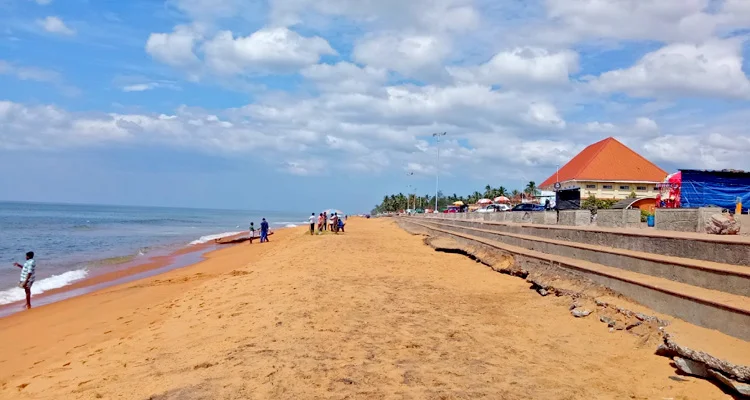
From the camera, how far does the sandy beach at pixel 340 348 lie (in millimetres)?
4309

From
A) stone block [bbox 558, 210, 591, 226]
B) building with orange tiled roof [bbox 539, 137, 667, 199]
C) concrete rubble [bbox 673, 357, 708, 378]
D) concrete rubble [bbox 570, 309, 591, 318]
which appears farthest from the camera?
building with orange tiled roof [bbox 539, 137, 667, 199]

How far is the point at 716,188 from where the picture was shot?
15.1m

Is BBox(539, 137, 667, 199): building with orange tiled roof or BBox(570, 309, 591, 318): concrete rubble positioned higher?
BBox(539, 137, 667, 199): building with orange tiled roof

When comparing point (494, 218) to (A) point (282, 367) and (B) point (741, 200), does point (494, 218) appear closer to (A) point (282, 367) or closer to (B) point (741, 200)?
(B) point (741, 200)

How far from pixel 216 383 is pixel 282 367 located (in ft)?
2.01

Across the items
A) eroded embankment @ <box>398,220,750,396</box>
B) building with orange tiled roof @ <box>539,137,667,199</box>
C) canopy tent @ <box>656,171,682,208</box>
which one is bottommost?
eroded embankment @ <box>398,220,750,396</box>

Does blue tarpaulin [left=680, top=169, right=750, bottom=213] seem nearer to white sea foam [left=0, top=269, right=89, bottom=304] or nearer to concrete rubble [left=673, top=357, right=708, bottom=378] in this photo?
concrete rubble [left=673, top=357, right=708, bottom=378]

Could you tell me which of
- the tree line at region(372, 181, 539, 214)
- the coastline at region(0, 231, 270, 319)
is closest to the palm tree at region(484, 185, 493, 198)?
the tree line at region(372, 181, 539, 214)

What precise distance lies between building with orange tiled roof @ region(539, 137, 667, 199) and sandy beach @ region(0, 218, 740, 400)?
3592cm

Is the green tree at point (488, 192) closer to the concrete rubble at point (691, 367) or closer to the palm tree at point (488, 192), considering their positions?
the palm tree at point (488, 192)

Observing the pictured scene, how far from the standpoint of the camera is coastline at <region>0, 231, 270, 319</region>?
12.5m

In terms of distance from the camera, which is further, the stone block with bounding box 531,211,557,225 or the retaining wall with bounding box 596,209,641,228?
the stone block with bounding box 531,211,557,225

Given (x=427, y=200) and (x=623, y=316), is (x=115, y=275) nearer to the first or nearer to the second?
(x=623, y=316)

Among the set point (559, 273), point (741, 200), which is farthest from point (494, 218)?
point (559, 273)
